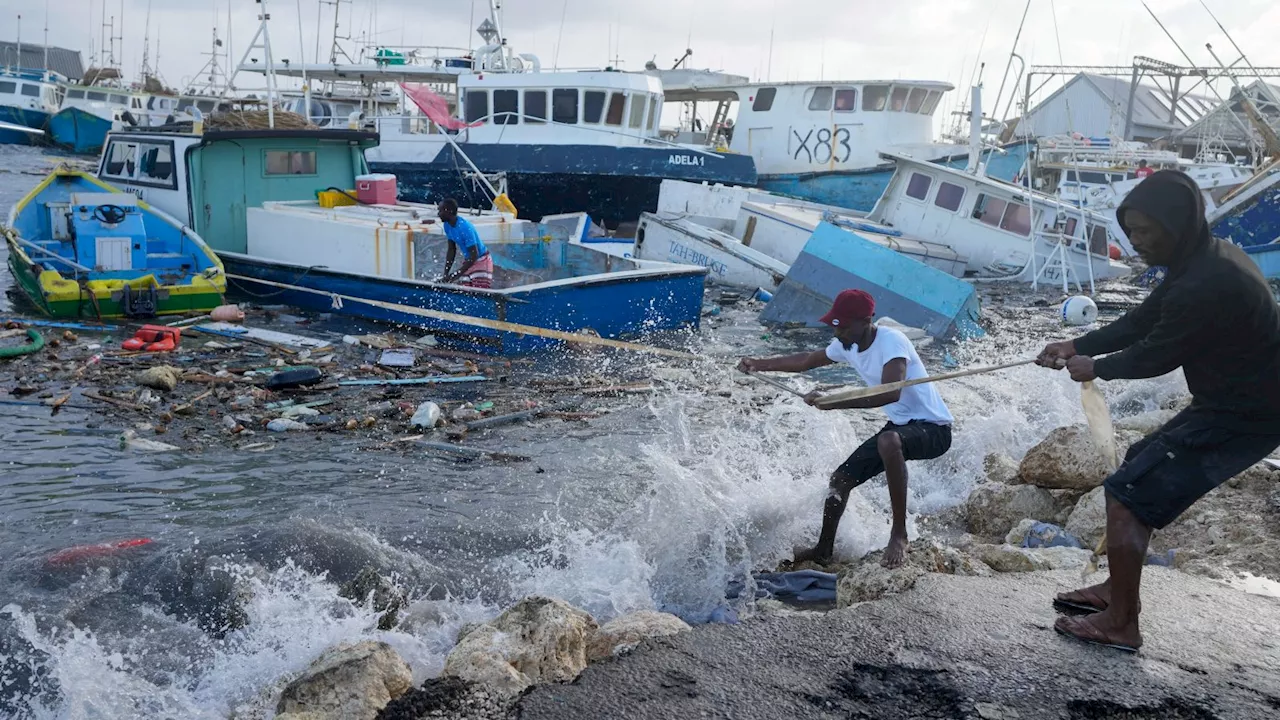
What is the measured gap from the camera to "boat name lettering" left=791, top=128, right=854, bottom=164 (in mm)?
23812

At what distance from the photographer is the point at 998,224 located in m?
18.8

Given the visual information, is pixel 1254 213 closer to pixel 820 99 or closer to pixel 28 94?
pixel 820 99

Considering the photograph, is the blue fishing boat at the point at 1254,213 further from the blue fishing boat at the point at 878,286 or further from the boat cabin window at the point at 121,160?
the boat cabin window at the point at 121,160

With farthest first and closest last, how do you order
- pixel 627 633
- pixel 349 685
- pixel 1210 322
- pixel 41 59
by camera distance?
pixel 41 59 → pixel 627 633 → pixel 349 685 → pixel 1210 322

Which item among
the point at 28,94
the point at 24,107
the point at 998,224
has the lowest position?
the point at 998,224

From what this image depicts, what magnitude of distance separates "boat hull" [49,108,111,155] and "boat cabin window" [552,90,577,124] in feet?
99.7

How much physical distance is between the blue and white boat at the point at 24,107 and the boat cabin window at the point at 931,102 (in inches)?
1448

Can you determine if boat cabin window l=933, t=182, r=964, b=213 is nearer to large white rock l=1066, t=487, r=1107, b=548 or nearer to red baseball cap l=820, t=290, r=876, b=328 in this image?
large white rock l=1066, t=487, r=1107, b=548

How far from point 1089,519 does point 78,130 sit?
47.5 meters

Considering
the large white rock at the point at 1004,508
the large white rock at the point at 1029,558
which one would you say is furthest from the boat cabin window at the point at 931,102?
the large white rock at the point at 1029,558

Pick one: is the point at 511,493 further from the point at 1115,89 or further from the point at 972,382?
the point at 1115,89

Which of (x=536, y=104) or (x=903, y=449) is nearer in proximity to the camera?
(x=903, y=449)

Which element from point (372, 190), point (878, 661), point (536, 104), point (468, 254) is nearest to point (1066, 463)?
point (878, 661)

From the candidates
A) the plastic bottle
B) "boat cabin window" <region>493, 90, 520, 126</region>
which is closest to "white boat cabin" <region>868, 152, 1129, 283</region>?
"boat cabin window" <region>493, 90, 520, 126</region>
